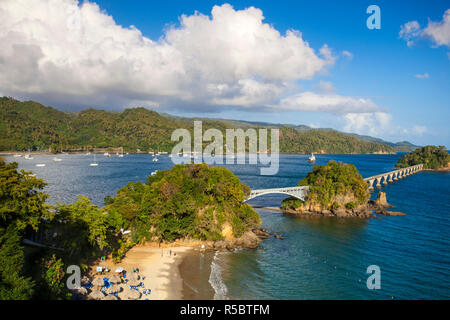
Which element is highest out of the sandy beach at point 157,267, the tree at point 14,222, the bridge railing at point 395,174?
the tree at point 14,222

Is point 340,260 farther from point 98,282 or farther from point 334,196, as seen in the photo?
point 98,282

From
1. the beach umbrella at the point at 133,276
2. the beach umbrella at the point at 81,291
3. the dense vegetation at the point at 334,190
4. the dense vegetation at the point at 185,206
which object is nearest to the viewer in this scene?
the beach umbrella at the point at 81,291

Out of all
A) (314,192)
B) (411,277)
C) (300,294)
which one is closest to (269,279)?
(300,294)

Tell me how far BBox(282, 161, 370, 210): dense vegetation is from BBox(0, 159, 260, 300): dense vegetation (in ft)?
70.0

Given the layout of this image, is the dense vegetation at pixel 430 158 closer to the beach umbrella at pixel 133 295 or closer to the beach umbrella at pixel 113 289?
the beach umbrella at pixel 133 295

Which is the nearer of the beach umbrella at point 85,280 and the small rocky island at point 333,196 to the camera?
the beach umbrella at point 85,280

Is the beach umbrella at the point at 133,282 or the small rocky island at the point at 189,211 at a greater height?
the small rocky island at the point at 189,211

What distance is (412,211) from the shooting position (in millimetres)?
71562

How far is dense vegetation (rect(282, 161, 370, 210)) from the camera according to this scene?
214 feet

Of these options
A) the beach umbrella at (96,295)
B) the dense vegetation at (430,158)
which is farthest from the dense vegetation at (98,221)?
the dense vegetation at (430,158)

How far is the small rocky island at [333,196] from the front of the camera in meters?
65.1

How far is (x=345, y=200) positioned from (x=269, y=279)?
39.8 metres

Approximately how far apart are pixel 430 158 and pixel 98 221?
215453mm
